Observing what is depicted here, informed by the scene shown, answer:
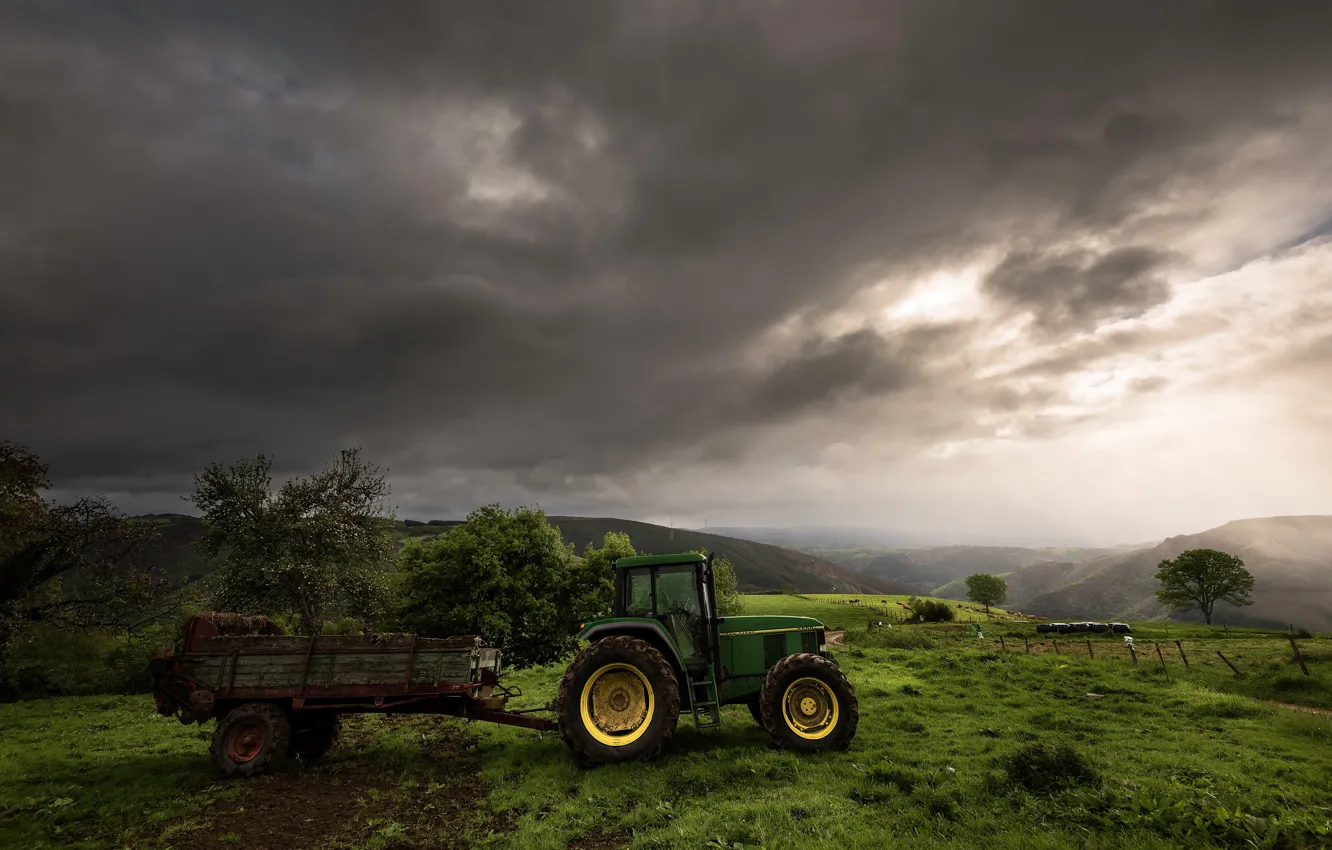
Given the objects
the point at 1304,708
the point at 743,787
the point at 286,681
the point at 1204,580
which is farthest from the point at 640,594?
the point at 1204,580

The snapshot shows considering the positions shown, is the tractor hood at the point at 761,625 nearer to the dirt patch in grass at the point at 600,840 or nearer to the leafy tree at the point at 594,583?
the dirt patch in grass at the point at 600,840

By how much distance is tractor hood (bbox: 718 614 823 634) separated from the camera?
33.9 feet

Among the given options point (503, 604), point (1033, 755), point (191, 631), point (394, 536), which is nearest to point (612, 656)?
point (1033, 755)

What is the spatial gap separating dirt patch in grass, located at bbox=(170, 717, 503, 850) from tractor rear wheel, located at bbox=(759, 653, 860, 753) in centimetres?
447

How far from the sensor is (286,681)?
9.21m

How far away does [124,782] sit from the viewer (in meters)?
8.86

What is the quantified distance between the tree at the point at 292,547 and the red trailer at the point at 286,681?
15105mm

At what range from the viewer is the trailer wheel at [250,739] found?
29.3 ft

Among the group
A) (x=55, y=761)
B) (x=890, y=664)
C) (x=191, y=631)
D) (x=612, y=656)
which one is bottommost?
(x=890, y=664)

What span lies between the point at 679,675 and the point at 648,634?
89cm

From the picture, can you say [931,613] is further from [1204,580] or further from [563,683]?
[563,683]

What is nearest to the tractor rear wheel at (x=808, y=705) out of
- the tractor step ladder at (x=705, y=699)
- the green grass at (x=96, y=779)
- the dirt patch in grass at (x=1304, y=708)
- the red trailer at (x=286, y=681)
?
the tractor step ladder at (x=705, y=699)

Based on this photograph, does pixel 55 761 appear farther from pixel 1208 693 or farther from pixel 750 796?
pixel 1208 693

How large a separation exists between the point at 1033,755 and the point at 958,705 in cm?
737
